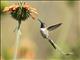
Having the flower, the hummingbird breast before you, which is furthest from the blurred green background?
the hummingbird breast

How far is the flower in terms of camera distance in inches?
59.2

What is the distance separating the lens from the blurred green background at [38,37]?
254 cm

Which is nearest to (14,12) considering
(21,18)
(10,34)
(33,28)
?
(21,18)

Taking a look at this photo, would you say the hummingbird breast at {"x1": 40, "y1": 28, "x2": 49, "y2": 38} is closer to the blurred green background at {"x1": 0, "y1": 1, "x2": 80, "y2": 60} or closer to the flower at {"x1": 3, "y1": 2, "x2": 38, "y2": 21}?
the flower at {"x1": 3, "y1": 2, "x2": 38, "y2": 21}

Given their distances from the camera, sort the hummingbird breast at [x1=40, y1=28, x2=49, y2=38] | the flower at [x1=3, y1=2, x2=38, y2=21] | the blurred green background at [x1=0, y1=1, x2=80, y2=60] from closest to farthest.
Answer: the hummingbird breast at [x1=40, y1=28, x2=49, y2=38], the flower at [x1=3, y1=2, x2=38, y2=21], the blurred green background at [x1=0, y1=1, x2=80, y2=60]

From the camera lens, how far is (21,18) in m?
1.50

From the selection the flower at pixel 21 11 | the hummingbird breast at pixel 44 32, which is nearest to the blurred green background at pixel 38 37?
the flower at pixel 21 11

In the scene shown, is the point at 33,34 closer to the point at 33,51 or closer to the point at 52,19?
the point at 52,19

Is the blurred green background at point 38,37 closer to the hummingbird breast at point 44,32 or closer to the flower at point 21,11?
the flower at point 21,11

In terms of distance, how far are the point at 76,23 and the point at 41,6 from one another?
426 millimetres

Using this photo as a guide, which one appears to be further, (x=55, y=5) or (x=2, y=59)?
(x=55, y=5)

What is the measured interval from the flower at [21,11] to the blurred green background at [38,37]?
476 mm

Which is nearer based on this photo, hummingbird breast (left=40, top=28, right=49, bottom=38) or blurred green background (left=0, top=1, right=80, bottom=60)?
hummingbird breast (left=40, top=28, right=49, bottom=38)

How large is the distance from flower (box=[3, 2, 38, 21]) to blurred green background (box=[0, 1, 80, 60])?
0.48 meters
